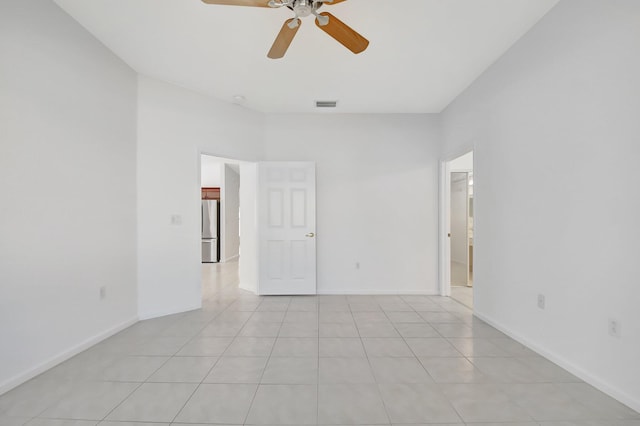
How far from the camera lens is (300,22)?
1.88 meters

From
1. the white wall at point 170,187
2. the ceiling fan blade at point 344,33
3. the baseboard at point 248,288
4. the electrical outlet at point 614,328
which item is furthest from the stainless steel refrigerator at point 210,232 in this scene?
the electrical outlet at point 614,328

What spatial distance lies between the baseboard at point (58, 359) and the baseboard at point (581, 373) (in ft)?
12.6

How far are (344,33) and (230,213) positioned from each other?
6077 mm

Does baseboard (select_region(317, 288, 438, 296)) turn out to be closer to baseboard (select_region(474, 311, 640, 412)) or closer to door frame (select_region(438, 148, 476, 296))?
door frame (select_region(438, 148, 476, 296))

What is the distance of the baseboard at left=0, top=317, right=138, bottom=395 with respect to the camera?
1.88m

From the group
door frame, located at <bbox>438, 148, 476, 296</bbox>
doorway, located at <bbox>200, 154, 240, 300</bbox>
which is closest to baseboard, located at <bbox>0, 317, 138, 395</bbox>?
doorway, located at <bbox>200, 154, 240, 300</bbox>

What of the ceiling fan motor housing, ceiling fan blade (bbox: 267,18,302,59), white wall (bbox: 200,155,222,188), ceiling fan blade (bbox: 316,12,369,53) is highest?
the ceiling fan motor housing

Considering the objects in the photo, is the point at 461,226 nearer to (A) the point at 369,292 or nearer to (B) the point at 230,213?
→ (A) the point at 369,292

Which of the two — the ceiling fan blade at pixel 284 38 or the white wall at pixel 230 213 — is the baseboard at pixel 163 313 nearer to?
the ceiling fan blade at pixel 284 38

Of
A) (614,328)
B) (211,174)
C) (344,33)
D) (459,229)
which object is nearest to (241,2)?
(344,33)

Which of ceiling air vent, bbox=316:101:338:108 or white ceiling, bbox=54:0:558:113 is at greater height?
white ceiling, bbox=54:0:558:113

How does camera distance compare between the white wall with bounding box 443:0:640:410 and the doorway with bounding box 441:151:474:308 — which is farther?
the doorway with bounding box 441:151:474:308

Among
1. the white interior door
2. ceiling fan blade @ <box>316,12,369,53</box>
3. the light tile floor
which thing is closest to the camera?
the light tile floor

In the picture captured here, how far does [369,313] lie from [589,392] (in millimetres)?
1973
